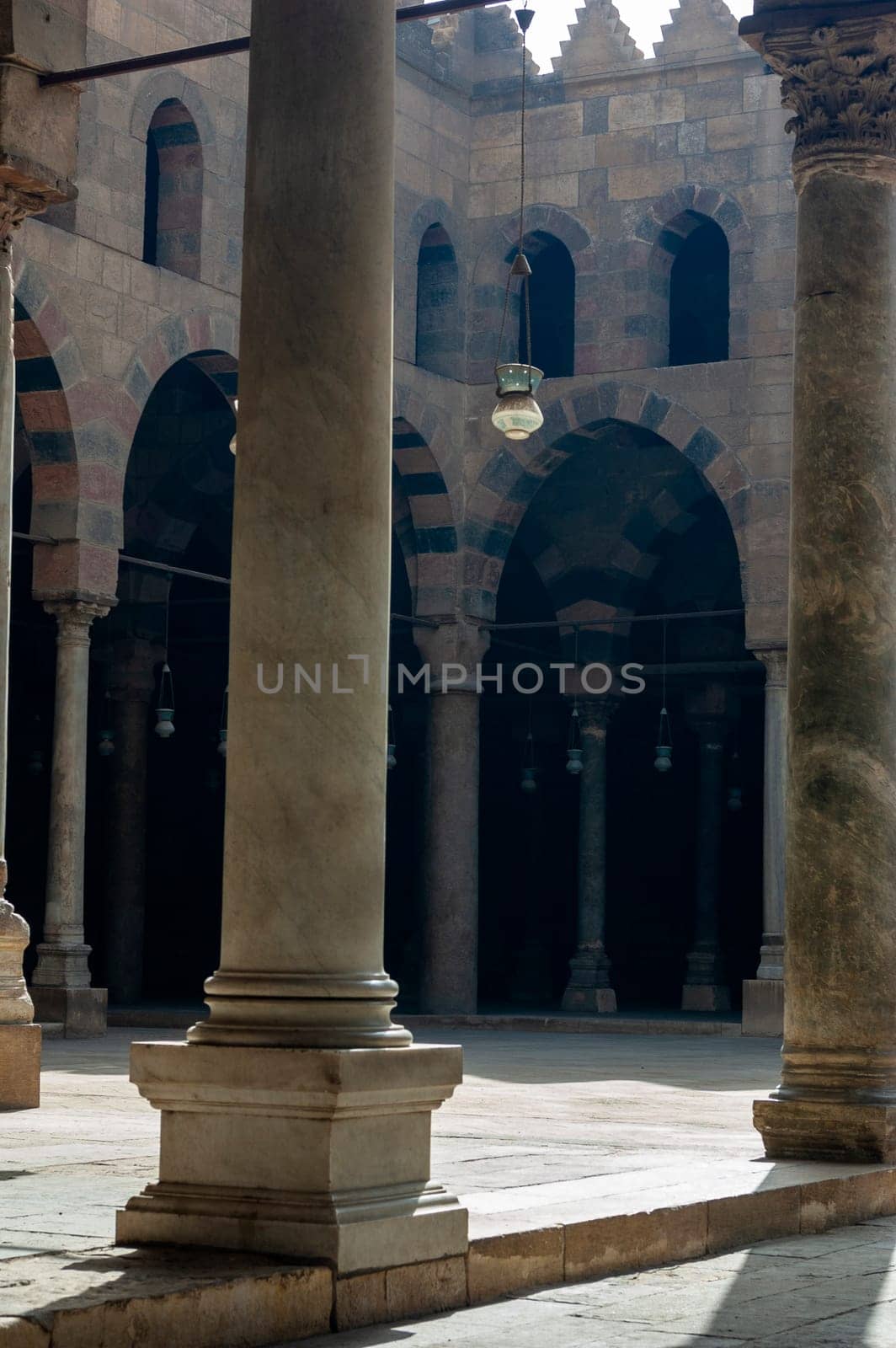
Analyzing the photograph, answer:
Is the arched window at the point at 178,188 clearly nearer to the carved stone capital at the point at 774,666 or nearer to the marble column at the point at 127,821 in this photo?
the marble column at the point at 127,821

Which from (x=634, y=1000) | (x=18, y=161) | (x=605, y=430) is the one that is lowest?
(x=634, y=1000)

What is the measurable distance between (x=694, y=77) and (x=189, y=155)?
5354 millimetres

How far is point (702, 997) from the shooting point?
891 inches

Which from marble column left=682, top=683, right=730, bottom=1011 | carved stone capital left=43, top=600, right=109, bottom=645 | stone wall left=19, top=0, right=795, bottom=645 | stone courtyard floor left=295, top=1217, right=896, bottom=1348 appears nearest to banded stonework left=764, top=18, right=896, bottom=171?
stone courtyard floor left=295, top=1217, right=896, bottom=1348

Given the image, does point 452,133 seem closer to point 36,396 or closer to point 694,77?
point 694,77

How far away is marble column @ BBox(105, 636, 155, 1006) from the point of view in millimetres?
20859

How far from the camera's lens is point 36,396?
16781 millimetres

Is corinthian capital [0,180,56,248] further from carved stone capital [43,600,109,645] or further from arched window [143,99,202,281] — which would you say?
arched window [143,99,202,281]

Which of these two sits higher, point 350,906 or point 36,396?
point 36,396

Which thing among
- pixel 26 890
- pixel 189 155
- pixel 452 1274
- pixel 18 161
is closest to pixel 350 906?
pixel 452 1274

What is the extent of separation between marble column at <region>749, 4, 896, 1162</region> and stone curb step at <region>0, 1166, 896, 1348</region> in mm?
1188

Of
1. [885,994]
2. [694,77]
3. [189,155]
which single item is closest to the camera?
[885,994]

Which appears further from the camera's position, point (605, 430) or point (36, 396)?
point (605, 430)

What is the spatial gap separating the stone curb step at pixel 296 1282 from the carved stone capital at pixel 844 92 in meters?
4.02
